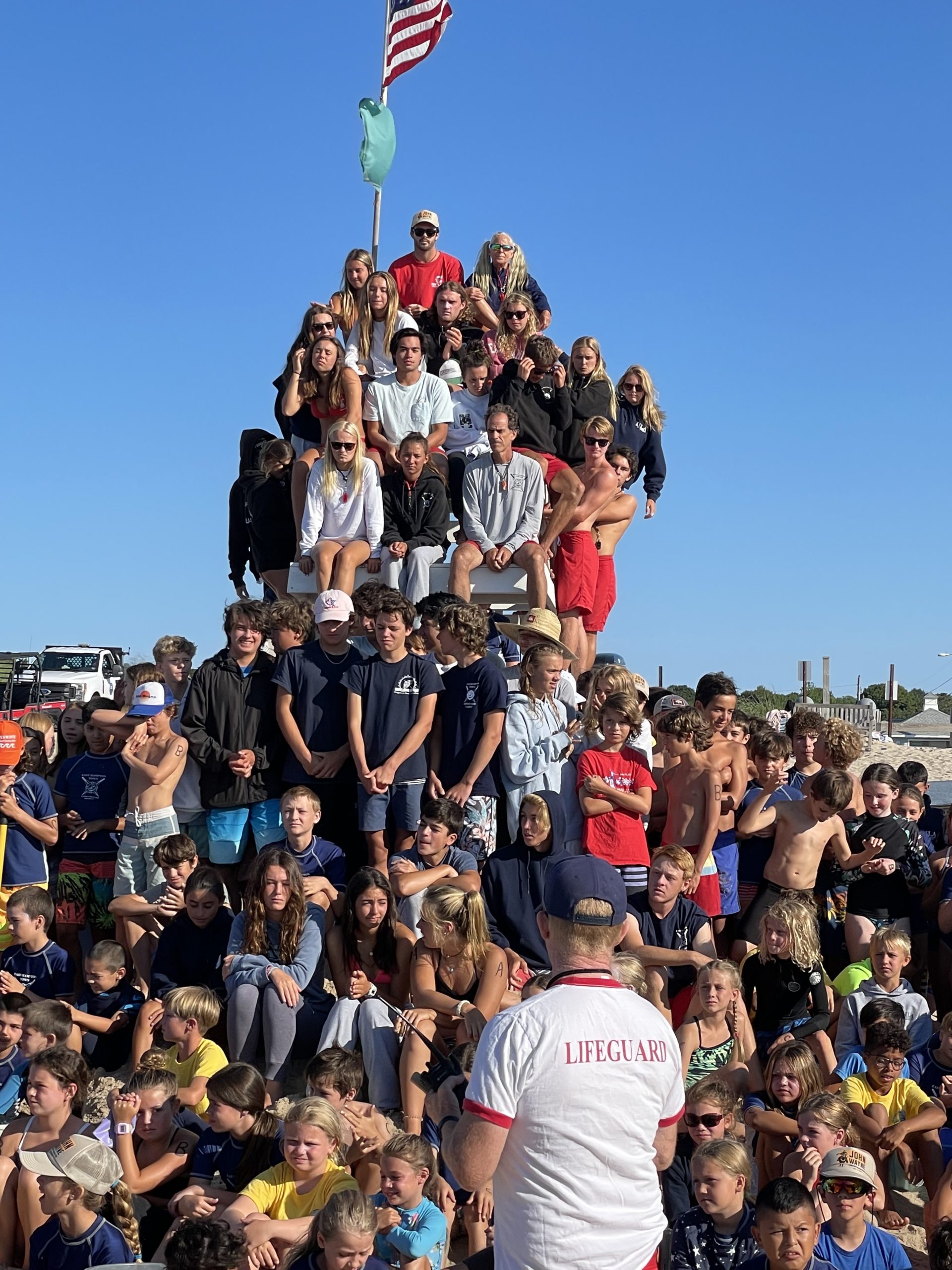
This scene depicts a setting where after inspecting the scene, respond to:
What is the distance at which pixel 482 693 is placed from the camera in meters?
6.99

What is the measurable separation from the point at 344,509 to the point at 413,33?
861 centimetres

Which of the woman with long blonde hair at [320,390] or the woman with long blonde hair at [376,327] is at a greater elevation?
the woman with long blonde hair at [376,327]

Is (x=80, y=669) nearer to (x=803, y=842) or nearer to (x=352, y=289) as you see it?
(x=352, y=289)

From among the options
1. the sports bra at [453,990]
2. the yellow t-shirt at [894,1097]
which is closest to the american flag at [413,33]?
the sports bra at [453,990]

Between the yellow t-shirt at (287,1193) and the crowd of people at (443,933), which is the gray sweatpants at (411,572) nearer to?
the crowd of people at (443,933)

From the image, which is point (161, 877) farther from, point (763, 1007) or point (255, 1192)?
point (763, 1007)

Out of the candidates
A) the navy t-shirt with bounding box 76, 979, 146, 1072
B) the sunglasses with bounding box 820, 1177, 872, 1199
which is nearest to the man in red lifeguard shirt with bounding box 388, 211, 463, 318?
the navy t-shirt with bounding box 76, 979, 146, 1072

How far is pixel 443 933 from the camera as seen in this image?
557cm

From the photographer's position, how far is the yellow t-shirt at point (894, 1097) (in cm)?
527

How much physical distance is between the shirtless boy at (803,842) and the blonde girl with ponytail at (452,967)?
1.70 meters

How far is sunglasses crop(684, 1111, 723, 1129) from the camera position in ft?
15.6

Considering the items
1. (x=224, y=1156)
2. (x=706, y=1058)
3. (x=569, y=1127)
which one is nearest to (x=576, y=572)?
(x=706, y=1058)

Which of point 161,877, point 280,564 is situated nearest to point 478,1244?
point 161,877

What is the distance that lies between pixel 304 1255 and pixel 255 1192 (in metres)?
0.60
